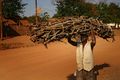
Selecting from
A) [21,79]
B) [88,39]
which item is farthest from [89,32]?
[21,79]

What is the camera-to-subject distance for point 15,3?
2135 inches

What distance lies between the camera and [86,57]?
25.4 feet

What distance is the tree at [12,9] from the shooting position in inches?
2046

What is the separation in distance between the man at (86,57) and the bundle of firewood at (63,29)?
22 cm

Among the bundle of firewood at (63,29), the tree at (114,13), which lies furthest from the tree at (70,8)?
the bundle of firewood at (63,29)

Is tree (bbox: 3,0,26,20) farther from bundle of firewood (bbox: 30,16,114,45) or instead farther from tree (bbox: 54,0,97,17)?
bundle of firewood (bbox: 30,16,114,45)

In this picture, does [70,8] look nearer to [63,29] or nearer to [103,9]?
[103,9]

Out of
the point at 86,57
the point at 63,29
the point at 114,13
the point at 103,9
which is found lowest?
the point at 114,13

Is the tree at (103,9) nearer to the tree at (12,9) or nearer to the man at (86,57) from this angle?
the tree at (12,9)

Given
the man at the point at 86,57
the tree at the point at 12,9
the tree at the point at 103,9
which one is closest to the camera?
the man at the point at 86,57

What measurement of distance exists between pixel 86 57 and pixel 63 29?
2.83ft

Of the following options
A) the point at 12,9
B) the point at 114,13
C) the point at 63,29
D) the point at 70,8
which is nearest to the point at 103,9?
the point at 114,13

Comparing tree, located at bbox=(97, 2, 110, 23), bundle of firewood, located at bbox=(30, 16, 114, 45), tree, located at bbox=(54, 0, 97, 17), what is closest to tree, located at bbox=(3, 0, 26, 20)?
tree, located at bbox=(54, 0, 97, 17)

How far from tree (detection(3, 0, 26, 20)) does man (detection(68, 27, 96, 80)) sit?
44364 millimetres
